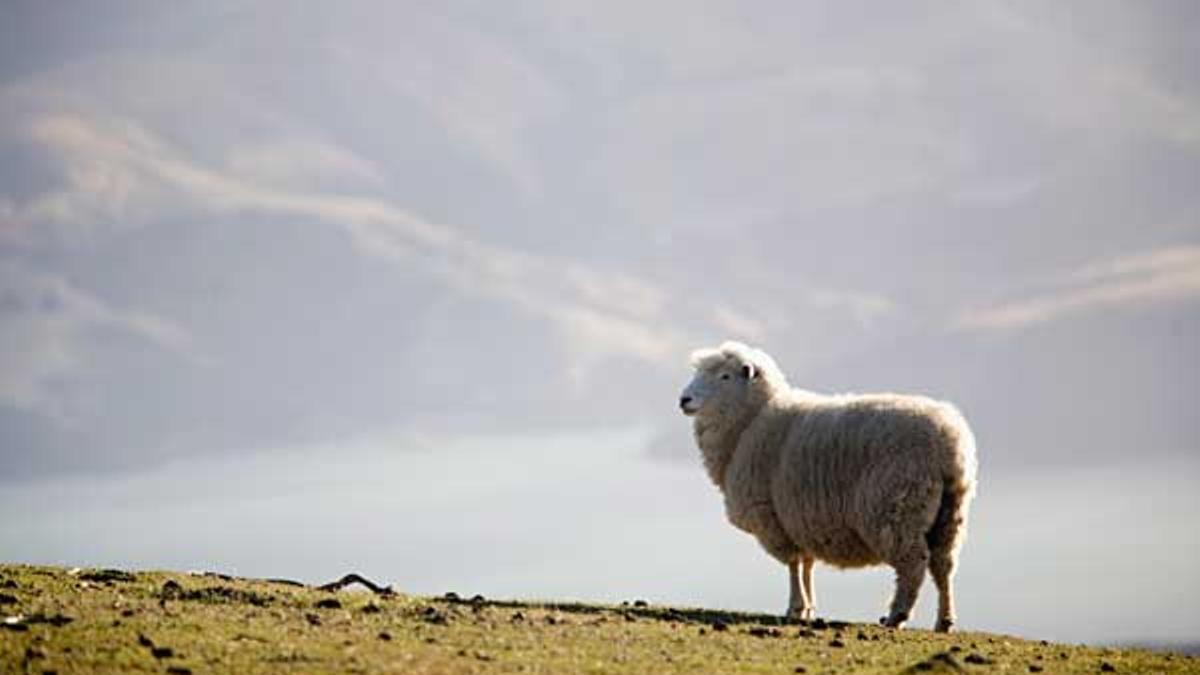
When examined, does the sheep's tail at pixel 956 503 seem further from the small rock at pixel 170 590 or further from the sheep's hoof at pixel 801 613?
the small rock at pixel 170 590

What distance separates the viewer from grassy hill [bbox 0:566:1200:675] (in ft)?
54.2

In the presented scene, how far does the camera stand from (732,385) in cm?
2973

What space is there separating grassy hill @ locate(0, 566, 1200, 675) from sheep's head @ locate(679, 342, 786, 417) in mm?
5826

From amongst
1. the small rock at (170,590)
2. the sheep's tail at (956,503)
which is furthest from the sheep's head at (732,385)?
the small rock at (170,590)

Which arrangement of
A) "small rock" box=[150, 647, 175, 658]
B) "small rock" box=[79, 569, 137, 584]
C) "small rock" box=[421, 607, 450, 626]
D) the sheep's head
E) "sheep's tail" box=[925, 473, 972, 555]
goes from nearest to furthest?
"small rock" box=[150, 647, 175, 658], "small rock" box=[421, 607, 450, 626], "small rock" box=[79, 569, 137, 584], "sheep's tail" box=[925, 473, 972, 555], the sheep's head

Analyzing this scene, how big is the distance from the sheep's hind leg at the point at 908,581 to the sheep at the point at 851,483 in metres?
0.02

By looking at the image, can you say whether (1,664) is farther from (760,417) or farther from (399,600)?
(760,417)

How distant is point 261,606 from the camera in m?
20.8

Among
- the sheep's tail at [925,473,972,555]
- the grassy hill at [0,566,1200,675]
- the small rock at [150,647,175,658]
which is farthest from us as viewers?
the sheep's tail at [925,473,972,555]

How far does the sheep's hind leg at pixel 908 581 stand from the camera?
81.9 feet

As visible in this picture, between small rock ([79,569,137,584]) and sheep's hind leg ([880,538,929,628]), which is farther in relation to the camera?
sheep's hind leg ([880,538,929,628])

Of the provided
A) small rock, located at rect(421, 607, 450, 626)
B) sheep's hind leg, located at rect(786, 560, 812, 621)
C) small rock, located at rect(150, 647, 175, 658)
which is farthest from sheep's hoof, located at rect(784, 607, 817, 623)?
small rock, located at rect(150, 647, 175, 658)

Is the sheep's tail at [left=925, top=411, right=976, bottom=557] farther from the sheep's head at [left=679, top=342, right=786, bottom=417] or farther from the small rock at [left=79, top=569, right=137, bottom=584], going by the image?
the small rock at [left=79, top=569, right=137, bottom=584]

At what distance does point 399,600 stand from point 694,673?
20.7 feet
